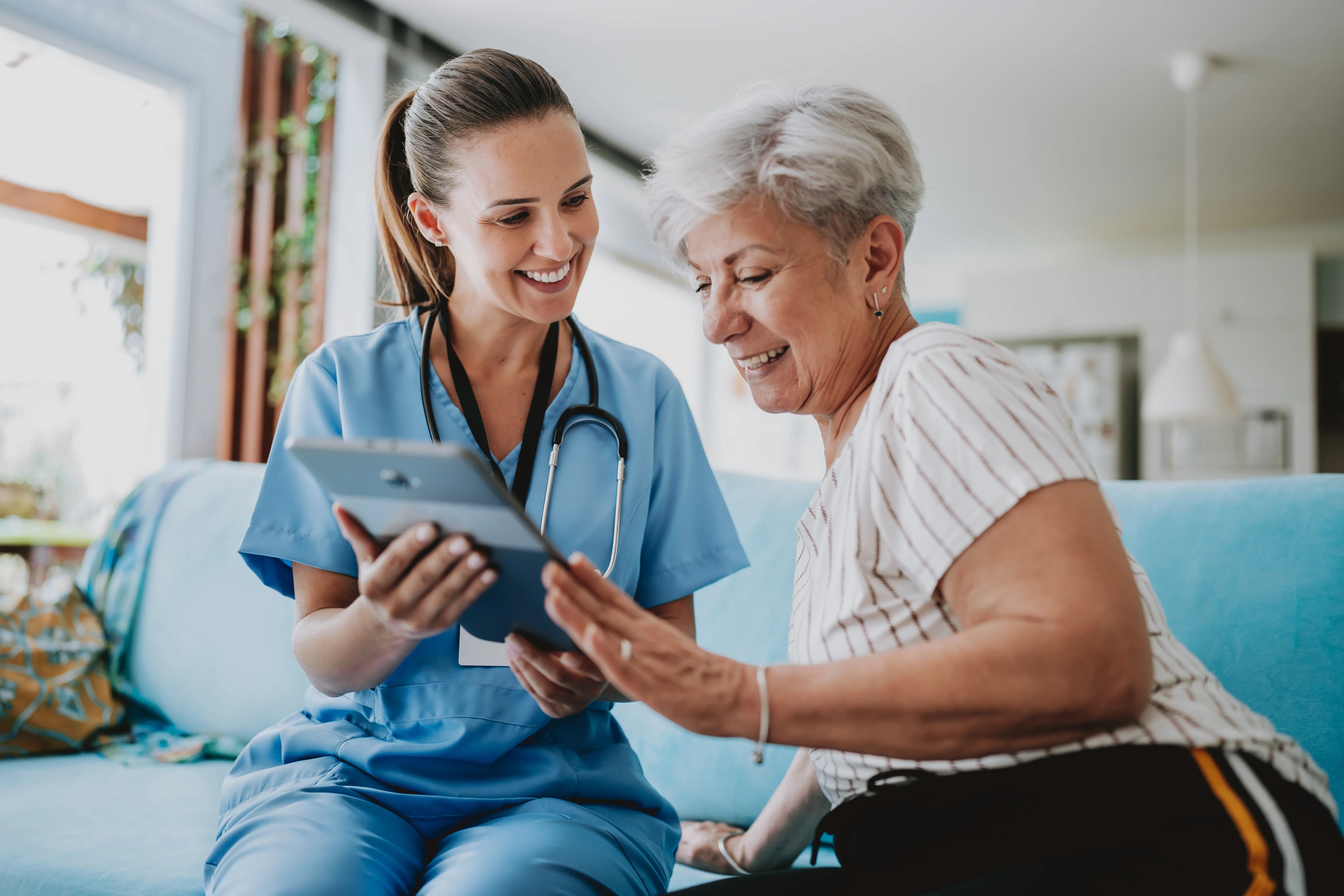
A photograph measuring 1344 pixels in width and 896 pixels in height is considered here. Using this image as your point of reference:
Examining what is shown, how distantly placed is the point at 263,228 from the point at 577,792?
3.33m

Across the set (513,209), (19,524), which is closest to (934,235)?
(19,524)

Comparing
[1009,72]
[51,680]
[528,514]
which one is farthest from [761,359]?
[1009,72]

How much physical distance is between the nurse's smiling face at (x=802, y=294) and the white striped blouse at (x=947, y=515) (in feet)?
0.39

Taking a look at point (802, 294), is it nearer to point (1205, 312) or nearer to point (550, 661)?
point (550, 661)

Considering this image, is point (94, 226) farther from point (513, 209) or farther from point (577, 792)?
point (577, 792)

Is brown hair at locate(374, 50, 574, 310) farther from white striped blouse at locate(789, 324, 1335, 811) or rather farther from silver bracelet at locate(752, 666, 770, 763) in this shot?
silver bracelet at locate(752, 666, 770, 763)

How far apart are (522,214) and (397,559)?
56 cm

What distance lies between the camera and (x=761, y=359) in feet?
3.61

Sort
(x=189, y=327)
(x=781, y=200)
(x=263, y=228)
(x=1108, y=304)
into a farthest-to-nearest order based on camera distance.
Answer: (x=1108, y=304)
(x=263, y=228)
(x=189, y=327)
(x=781, y=200)

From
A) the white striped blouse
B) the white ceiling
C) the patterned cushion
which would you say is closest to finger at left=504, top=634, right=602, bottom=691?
the white striped blouse

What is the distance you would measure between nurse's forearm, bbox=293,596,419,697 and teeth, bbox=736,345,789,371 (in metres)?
0.47

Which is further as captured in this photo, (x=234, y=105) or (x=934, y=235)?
(x=934, y=235)

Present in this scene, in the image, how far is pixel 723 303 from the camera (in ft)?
3.49

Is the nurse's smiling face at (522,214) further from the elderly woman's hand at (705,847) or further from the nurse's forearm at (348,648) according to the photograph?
the elderly woman's hand at (705,847)
